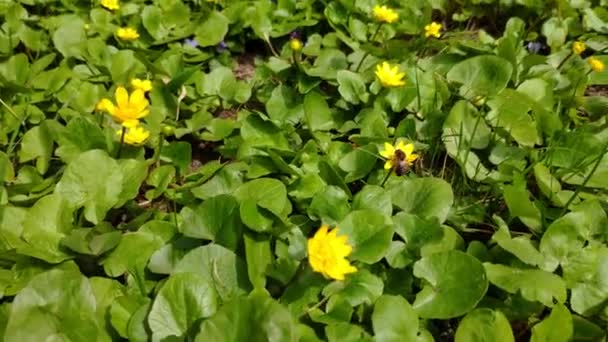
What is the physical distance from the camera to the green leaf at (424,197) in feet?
5.25

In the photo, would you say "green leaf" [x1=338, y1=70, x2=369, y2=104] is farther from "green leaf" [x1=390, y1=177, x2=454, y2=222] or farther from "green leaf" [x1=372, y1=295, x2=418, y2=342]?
"green leaf" [x1=372, y1=295, x2=418, y2=342]

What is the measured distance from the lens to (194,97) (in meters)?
2.19

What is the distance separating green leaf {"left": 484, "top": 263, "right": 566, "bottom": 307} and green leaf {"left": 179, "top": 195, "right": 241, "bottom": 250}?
64 cm

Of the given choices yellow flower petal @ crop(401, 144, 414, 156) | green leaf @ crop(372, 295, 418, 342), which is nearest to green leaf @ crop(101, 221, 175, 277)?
green leaf @ crop(372, 295, 418, 342)

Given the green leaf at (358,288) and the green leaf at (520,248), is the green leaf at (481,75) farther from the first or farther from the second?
the green leaf at (358,288)

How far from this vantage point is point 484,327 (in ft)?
4.49

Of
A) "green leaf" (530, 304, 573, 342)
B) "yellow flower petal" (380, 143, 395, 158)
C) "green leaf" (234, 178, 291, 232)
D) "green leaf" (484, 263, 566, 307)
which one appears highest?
"yellow flower petal" (380, 143, 395, 158)

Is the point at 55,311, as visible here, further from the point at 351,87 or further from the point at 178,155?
the point at 351,87

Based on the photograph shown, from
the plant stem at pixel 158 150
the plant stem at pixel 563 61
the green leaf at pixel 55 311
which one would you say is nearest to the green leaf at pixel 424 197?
the plant stem at pixel 158 150

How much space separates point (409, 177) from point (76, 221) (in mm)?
961

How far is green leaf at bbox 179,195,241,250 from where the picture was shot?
5.00 feet

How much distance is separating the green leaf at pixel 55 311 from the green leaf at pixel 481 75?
1.40 metres

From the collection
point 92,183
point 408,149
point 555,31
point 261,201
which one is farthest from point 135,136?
point 555,31

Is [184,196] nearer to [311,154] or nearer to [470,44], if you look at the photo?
[311,154]
